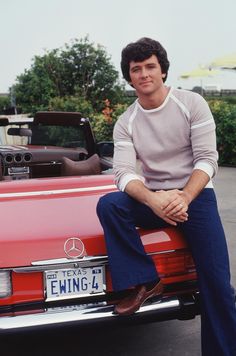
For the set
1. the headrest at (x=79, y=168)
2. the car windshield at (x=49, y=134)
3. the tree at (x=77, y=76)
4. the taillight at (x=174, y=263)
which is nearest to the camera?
the taillight at (x=174, y=263)

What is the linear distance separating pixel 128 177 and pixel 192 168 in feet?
1.22

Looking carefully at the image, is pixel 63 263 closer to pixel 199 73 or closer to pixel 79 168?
pixel 79 168

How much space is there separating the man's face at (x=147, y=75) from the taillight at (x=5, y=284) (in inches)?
49.6

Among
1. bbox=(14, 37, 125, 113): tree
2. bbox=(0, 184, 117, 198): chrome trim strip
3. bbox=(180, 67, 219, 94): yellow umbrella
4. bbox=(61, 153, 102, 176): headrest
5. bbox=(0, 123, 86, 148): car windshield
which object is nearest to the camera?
bbox=(0, 184, 117, 198): chrome trim strip

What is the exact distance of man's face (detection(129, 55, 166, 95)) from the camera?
123 inches

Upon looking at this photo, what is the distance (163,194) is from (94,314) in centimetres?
74

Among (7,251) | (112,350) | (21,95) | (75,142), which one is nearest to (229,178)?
(75,142)

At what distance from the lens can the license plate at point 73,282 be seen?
114 inches

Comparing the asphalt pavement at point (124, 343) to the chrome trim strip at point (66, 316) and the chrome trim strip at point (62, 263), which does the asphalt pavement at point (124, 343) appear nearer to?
the chrome trim strip at point (66, 316)

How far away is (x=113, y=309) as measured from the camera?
297 centimetres

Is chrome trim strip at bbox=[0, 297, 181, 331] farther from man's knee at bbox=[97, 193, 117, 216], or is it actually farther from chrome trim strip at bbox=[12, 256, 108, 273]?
man's knee at bbox=[97, 193, 117, 216]

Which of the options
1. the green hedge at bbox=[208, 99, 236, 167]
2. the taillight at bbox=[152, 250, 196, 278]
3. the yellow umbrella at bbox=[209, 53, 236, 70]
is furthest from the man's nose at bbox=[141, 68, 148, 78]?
the yellow umbrella at bbox=[209, 53, 236, 70]

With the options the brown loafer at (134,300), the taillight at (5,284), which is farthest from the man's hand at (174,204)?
the taillight at (5,284)

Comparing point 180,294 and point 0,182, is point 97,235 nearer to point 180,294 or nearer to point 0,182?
point 180,294
